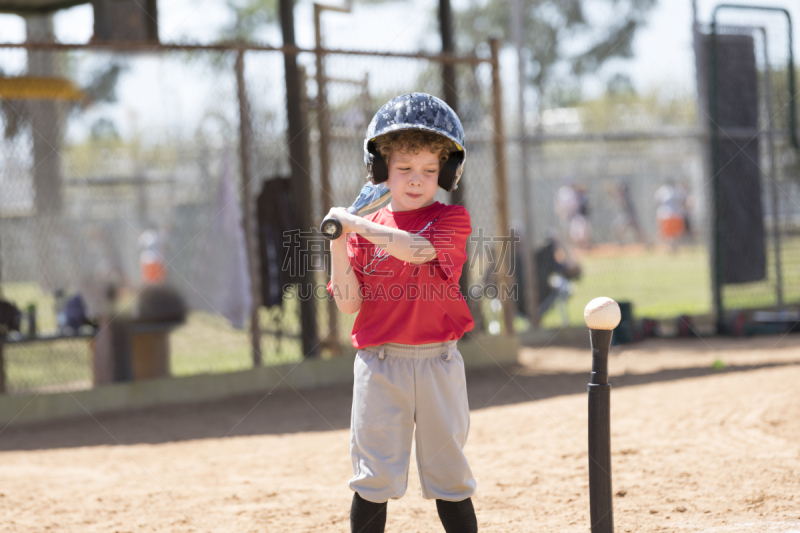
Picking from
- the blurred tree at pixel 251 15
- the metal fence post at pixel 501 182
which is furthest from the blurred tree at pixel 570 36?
the metal fence post at pixel 501 182

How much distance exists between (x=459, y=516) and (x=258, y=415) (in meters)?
3.69

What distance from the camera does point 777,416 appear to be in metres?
4.95

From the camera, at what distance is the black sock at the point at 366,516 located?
270 centimetres

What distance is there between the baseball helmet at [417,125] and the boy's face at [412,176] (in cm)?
6

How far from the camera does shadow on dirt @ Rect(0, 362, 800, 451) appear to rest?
561cm

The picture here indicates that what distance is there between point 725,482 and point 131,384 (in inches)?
186

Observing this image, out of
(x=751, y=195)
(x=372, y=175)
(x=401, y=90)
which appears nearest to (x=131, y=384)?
(x=401, y=90)

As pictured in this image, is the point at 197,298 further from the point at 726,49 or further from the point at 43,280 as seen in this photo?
the point at 726,49

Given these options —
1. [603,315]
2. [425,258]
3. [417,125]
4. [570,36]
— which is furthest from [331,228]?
[570,36]

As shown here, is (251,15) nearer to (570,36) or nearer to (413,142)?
(570,36)

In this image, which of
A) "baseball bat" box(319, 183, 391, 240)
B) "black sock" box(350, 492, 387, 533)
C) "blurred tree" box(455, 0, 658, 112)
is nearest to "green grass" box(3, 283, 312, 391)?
"baseball bat" box(319, 183, 391, 240)

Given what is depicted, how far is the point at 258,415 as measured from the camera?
6.14 m

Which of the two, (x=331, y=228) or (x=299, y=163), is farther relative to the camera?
(x=299, y=163)

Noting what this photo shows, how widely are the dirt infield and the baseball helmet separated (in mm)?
1621
